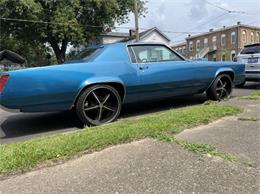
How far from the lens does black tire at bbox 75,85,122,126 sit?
492 centimetres

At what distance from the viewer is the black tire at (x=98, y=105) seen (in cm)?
492

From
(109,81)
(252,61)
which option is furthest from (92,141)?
(252,61)

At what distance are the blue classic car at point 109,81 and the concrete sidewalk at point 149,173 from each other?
153 cm

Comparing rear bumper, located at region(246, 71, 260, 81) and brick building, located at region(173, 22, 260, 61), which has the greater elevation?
brick building, located at region(173, 22, 260, 61)

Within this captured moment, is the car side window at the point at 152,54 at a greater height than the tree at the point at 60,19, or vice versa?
the tree at the point at 60,19

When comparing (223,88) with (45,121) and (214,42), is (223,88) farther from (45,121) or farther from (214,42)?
(214,42)

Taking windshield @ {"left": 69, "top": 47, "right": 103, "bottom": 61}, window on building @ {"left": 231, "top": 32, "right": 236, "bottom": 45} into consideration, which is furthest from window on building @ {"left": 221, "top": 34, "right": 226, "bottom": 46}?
windshield @ {"left": 69, "top": 47, "right": 103, "bottom": 61}

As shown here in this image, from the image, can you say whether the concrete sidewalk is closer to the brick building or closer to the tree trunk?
the tree trunk

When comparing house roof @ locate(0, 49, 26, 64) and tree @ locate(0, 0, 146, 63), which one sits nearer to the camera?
tree @ locate(0, 0, 146, 63)

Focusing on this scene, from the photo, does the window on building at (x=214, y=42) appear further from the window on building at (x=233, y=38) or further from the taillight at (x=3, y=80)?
the taillight at (x=3, y=80)

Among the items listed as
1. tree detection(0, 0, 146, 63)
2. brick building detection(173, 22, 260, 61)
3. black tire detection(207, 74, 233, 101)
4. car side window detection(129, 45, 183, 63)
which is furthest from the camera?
brick building detection(173, 22, 260, 61)

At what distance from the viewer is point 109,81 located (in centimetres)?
510

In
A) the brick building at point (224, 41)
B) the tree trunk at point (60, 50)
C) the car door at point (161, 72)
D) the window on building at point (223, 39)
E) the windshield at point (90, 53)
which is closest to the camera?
the windshield at point (90, 53)

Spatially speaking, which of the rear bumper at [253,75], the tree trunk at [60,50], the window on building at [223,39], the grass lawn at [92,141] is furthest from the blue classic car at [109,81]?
the window on building at [223,39]
